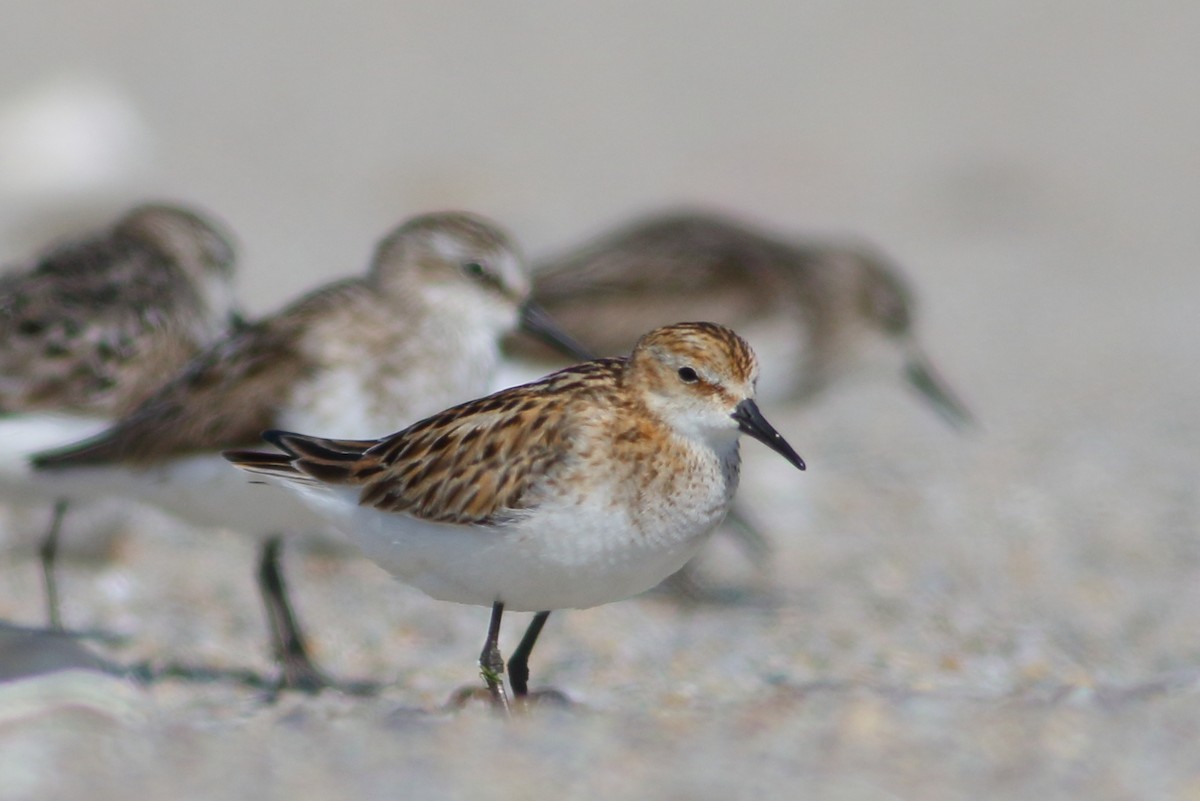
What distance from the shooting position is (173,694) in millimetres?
6660

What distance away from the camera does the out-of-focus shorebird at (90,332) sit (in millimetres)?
7012

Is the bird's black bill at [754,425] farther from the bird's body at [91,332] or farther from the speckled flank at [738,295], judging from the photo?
the speckled flank at [738,295]

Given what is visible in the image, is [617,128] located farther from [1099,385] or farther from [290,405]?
[290,405]

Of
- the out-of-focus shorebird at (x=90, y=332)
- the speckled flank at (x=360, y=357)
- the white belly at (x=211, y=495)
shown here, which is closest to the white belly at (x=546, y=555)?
the white belly at (x=211, y=495)

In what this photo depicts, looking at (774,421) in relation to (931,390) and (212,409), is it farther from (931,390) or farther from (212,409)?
(212,409)

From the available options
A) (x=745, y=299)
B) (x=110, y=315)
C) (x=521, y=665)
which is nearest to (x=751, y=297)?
(x=745, y=299)

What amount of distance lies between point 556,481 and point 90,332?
2.75 m

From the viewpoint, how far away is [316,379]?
6.66 metres

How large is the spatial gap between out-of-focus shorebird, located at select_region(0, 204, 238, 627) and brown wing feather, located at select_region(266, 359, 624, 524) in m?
1.56

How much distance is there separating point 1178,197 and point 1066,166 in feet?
4.28

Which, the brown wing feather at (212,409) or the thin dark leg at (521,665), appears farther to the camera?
the brown wing feather at (212,409)

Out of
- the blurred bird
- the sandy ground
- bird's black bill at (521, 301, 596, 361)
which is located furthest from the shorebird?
bird's black bill at (521, 301, 596, 361)

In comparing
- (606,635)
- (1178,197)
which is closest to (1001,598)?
(606,635)

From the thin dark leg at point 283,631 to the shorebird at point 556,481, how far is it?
1.36m
